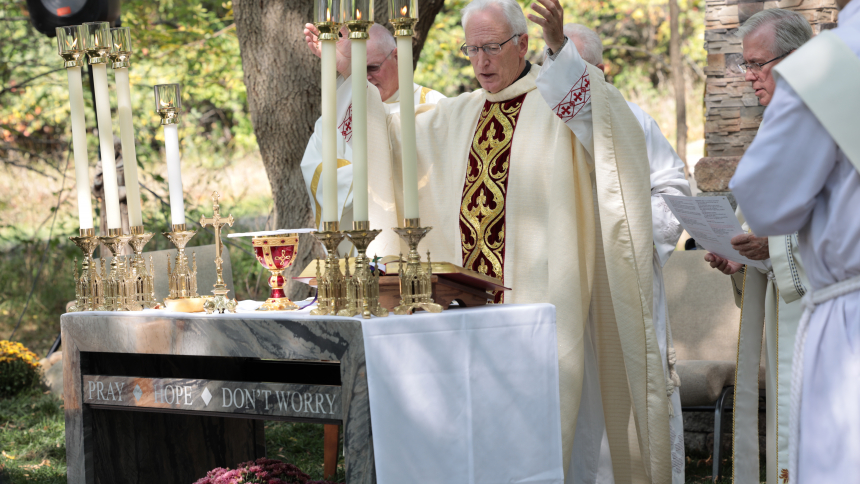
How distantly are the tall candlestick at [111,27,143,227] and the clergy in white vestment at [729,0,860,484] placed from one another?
1.77 meters

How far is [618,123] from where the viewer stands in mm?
2889

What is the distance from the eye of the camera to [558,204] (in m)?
2.87

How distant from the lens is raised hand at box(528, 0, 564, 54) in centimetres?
257

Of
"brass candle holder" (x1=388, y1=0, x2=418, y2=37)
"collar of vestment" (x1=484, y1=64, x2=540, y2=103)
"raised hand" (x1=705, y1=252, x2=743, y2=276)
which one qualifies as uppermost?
"brass candle holder" (x1=388, y1=0, x2=418, y2=37)

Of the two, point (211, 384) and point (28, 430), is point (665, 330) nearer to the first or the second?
point (211, 384)

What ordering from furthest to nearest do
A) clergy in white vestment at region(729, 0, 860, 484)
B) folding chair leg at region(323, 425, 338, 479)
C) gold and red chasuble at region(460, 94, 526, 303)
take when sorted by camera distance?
folding chair leg at region(323, 425, 338, 479), gold and red chasuble at region(460, 94, 526, 303), clergy in white vestment at region(729, 0, 860, 484)

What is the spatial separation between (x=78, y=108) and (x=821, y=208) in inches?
81.5

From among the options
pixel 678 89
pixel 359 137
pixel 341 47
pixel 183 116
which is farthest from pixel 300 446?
pixel 183 116

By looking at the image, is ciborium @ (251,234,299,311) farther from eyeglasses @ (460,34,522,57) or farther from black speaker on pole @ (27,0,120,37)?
black speaker on pole @ (27,0,120,37)

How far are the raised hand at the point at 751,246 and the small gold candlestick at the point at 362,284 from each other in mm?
1246

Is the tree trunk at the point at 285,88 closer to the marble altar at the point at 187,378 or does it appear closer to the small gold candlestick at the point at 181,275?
the marble altar at the point at 187,378

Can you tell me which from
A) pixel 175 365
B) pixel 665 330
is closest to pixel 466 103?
pixel 665 330

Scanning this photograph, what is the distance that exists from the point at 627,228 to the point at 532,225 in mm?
341

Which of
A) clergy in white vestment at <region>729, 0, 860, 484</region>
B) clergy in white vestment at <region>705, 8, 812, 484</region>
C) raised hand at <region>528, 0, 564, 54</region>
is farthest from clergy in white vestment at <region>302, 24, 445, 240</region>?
clergy in white vestment at <region>729, 0, 860, 484</region>
